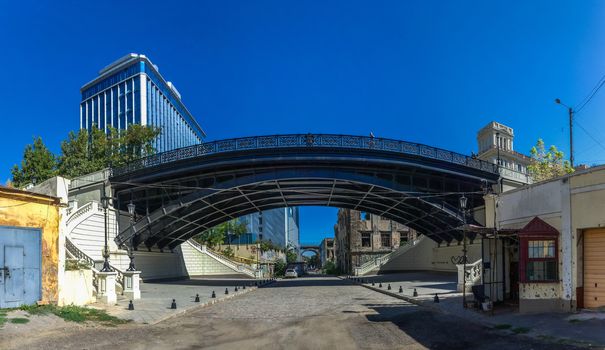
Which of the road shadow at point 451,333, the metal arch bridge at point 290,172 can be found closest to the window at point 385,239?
the metal arch bridge at point 290,172

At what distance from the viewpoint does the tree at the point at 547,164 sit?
43.5 metres

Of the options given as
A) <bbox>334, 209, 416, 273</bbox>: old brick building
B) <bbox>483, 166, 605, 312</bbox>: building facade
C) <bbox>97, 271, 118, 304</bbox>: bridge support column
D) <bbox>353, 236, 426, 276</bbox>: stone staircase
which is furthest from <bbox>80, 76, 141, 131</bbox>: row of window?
<bbox>483, 166, 605, 312</bbox>: building facade

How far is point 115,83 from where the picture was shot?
104 metres

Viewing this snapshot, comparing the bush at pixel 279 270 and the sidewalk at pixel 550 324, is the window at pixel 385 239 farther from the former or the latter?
the sidewalk at pixel 550 324

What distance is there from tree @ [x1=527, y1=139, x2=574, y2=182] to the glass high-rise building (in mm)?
67640

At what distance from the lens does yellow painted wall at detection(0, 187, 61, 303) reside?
15.0 meters

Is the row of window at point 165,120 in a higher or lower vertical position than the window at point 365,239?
higher

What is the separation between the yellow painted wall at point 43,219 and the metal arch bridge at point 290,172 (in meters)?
20.5

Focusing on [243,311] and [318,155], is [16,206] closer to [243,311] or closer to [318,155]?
[243,311]

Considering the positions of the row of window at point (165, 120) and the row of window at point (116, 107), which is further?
the row of window at point (165, 120)

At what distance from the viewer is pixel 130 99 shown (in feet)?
325

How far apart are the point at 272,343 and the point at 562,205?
30.6 feet

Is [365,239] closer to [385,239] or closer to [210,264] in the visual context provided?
[385,239]

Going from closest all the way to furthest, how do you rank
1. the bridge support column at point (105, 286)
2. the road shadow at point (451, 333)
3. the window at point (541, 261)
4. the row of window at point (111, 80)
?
the road shadow at point (451, 333), the window at point (541, 261), the bridge support column at point (105, 286), the row of window at point (111, 80)
